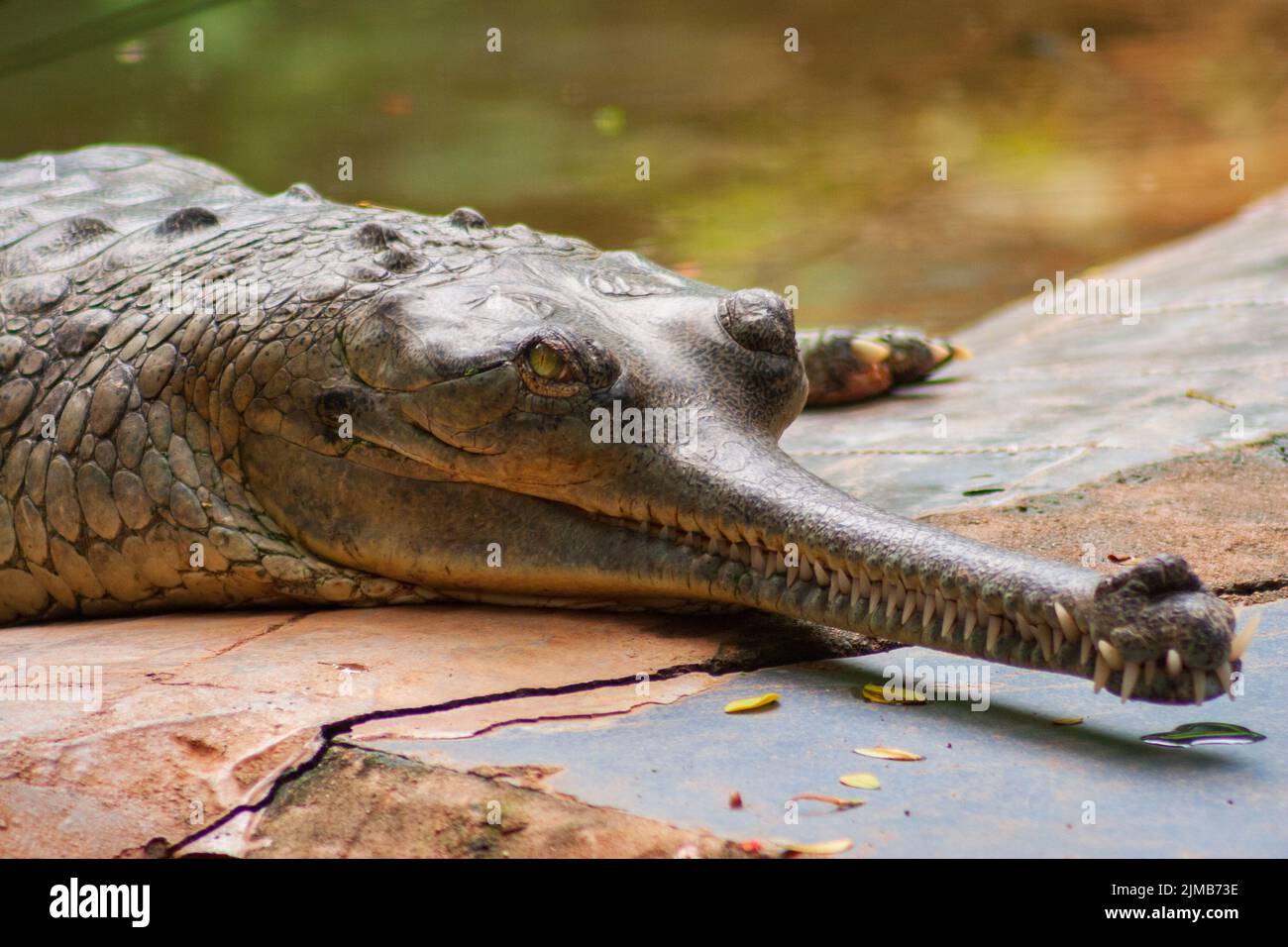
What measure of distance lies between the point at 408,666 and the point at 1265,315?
17.4 ft

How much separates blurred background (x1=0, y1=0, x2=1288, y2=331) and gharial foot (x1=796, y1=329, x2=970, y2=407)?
3395 millimetres

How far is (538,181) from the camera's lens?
12.6 meters

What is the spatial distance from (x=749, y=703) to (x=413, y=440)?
47.0 inches

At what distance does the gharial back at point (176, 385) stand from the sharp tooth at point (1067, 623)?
1.83m

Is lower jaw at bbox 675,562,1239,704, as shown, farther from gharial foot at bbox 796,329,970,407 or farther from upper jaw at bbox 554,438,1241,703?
gharial foot at bbox 796,329,970,407

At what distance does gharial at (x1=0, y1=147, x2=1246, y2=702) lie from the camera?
3150mm

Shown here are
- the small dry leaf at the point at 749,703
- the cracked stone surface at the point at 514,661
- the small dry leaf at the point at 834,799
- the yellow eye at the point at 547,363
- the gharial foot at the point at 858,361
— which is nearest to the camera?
the small dry leaf at the point at 834,799

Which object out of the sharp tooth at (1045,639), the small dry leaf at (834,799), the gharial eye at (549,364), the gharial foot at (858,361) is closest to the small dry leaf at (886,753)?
the small dry leaf at (834,799)

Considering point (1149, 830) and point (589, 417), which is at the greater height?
point (589, 417)

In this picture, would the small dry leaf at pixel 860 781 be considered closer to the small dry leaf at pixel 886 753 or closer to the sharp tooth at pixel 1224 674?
the small dry leaf at pixel 886 753

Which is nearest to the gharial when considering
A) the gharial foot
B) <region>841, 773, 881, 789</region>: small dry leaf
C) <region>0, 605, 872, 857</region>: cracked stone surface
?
<region>0, 605, 872, 857</region>: cracked stone surface

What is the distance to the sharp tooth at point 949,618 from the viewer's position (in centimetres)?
276
